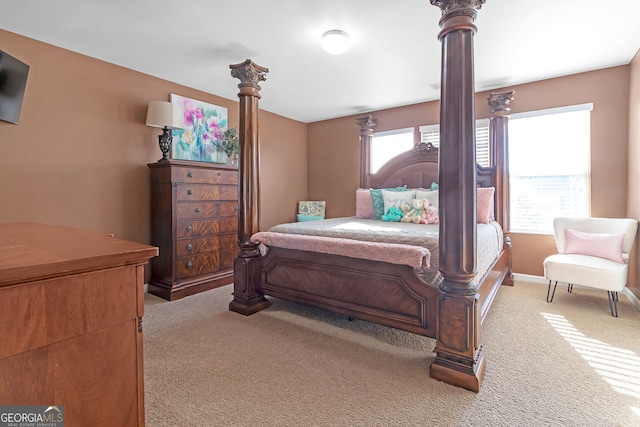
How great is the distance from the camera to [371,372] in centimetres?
190

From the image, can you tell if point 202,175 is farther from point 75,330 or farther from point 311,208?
point 75,330

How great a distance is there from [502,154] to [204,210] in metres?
3.61

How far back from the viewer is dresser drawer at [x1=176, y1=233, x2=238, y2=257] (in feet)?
11.1

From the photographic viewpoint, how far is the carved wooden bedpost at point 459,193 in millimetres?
1746

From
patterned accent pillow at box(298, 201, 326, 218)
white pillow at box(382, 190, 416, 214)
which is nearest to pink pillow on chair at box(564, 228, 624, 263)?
white pillow at box(382, 190, 416, 214)

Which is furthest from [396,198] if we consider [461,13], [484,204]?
[461,13]

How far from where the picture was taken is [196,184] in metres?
3.51

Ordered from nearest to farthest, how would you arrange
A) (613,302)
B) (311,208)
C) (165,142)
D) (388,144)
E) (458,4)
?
(458,4), (613,302), (165,142), (388,144), (311,208)

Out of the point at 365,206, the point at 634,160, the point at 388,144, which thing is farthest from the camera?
the point at 388,144

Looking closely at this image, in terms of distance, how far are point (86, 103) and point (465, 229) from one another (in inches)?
142

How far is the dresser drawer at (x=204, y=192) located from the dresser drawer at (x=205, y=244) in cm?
47

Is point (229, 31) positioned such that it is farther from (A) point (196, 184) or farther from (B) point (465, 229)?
(B) point (465, 229)

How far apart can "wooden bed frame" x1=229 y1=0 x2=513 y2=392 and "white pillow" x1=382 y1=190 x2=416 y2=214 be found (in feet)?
3.79

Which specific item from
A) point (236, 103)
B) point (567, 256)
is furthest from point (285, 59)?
point (567, 256)
